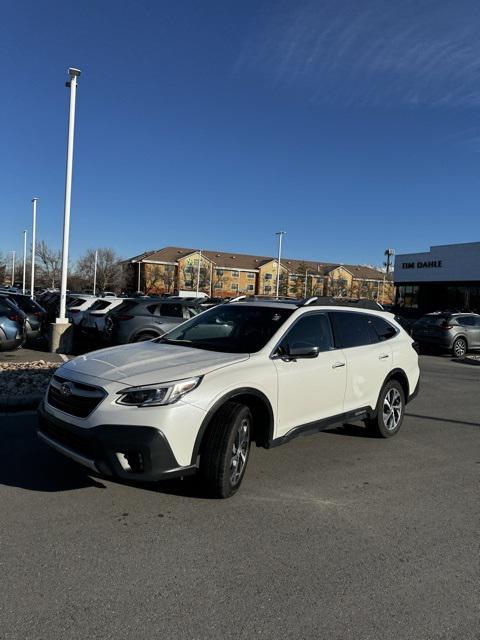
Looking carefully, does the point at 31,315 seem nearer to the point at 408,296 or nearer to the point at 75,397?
the point at 75,397

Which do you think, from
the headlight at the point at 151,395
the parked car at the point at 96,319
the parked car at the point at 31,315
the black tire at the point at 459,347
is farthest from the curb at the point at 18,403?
the black tire at the point at 459,347

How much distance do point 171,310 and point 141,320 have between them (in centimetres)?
104

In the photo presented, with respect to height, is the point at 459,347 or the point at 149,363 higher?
the point at 149,363

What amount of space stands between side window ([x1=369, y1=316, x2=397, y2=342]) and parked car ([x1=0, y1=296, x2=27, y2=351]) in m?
7.66

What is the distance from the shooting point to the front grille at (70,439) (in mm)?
3853

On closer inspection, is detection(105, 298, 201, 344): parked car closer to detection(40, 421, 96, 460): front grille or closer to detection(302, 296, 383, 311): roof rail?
detection(302, 296, 383, 311): roof rail

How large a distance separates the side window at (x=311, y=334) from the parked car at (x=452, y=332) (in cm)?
1380

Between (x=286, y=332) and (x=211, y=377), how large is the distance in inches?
46.8

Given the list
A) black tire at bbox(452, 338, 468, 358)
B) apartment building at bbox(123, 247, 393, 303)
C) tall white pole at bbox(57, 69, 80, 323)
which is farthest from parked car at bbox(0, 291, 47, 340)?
apartment building at bbox(123, 247, 393, 303)

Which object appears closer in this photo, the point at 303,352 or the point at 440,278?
the point at 303,352

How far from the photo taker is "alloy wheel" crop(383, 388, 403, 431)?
639 cm

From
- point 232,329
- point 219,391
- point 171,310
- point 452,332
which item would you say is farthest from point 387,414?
point 452,332

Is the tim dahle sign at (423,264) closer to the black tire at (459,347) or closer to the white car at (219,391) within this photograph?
the black tire at (459,347)

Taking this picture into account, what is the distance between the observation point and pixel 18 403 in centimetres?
703
